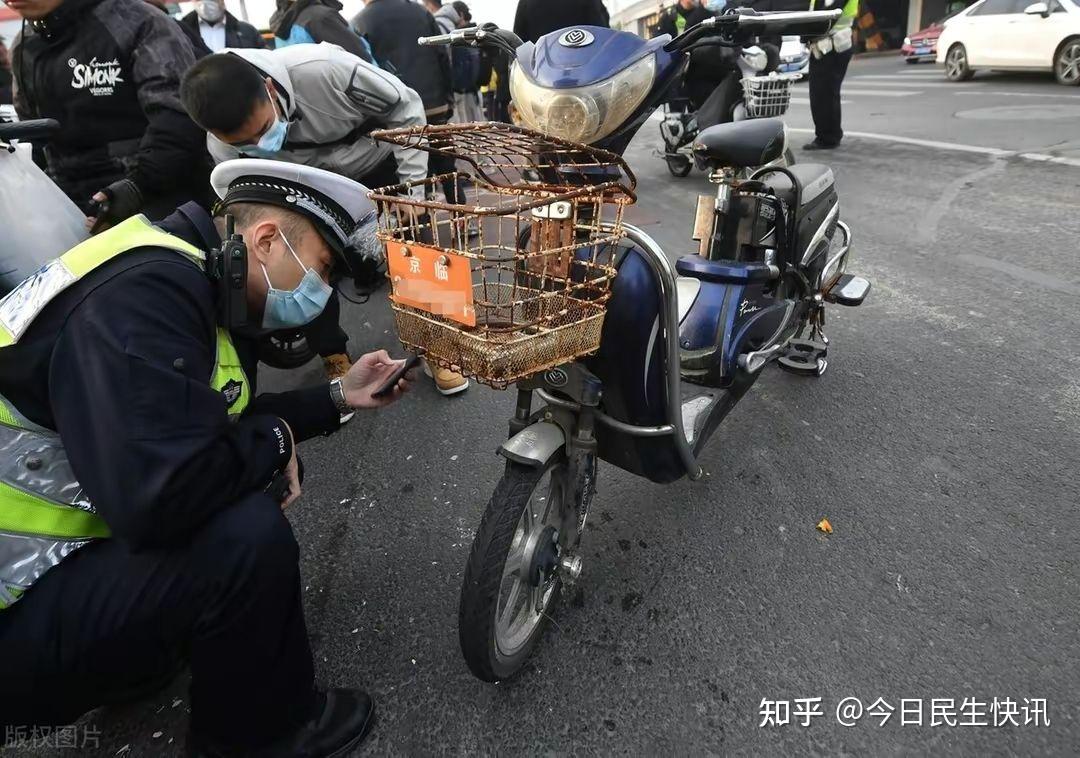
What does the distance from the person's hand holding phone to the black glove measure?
1.63 m

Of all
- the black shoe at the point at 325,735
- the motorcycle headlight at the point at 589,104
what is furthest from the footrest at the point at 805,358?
the black shoe at the point at 325,735

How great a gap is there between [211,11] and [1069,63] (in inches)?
457

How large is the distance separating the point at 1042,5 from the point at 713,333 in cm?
1160

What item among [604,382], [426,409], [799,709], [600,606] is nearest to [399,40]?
[426,409]

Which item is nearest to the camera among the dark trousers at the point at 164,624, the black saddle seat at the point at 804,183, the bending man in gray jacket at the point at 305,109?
the dark trousers at the point at 164,624

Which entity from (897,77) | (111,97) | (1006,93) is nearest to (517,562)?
(111,97)

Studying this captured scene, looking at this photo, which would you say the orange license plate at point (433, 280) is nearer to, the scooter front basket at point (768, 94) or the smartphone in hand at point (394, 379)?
the smartphone in hand at point (394, 379)

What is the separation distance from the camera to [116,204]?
2.68m

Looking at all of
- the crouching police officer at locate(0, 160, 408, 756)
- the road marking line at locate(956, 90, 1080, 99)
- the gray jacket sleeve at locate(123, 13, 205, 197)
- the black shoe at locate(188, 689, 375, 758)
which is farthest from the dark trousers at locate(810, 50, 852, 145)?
the black shoe at locate(188, 689, 375, 758)

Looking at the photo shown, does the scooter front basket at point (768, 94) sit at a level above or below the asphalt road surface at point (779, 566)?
above

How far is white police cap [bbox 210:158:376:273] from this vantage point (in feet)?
4.82

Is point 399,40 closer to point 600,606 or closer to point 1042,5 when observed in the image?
point 600,606

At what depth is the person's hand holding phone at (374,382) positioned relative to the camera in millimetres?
1764

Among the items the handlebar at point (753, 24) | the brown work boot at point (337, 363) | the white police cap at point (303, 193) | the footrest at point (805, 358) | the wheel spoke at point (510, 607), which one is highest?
the handlebar at point (753, 24)
